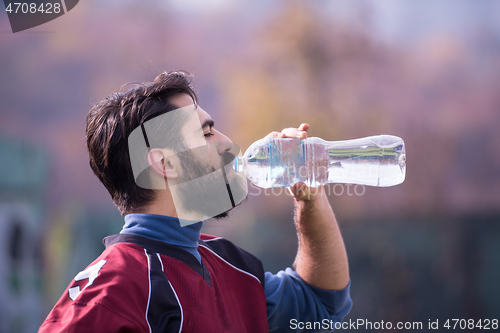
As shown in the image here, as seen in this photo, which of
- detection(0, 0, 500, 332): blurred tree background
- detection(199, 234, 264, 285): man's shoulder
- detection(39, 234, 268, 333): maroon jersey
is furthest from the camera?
detection(0, 0, 500, 332): blurred tree background

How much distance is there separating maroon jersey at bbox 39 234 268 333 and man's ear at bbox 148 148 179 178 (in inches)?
9.2

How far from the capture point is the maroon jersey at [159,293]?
86cm

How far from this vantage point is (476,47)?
3.08 metres

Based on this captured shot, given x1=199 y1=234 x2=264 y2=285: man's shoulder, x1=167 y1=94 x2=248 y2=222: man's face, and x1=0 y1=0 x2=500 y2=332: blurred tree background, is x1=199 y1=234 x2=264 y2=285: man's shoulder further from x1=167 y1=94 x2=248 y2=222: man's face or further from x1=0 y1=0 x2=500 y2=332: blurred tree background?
x1=0 y1=0 x2=500 y2=332: blurred tree background

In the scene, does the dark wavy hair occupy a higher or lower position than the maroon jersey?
higher

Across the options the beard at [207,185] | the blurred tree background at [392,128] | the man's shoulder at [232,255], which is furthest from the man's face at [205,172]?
the blurred tree background at [392,128]

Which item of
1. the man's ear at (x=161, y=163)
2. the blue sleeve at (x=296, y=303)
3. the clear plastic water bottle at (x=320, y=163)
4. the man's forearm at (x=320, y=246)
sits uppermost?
the man's ear at (x=161, y=163)

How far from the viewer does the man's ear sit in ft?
4.12

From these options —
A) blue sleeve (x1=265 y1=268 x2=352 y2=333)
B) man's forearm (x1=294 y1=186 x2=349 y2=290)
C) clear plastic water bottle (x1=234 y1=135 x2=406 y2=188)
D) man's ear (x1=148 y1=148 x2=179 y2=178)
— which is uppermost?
man's ear (x1=148 y1=148 x2=179 y2=178)

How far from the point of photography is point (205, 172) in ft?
4.30

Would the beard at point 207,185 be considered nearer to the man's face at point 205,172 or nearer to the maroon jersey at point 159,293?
the man's face at point 205,172

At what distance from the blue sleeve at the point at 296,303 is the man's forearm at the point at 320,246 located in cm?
3

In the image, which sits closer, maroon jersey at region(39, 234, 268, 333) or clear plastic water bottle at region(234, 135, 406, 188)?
maroon jersey at region(39, 234, 268, 333)

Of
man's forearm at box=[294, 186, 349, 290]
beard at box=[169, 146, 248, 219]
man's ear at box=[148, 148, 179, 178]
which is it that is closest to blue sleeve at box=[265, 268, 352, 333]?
man's forearm at box=[294, 186, 349, 290]
